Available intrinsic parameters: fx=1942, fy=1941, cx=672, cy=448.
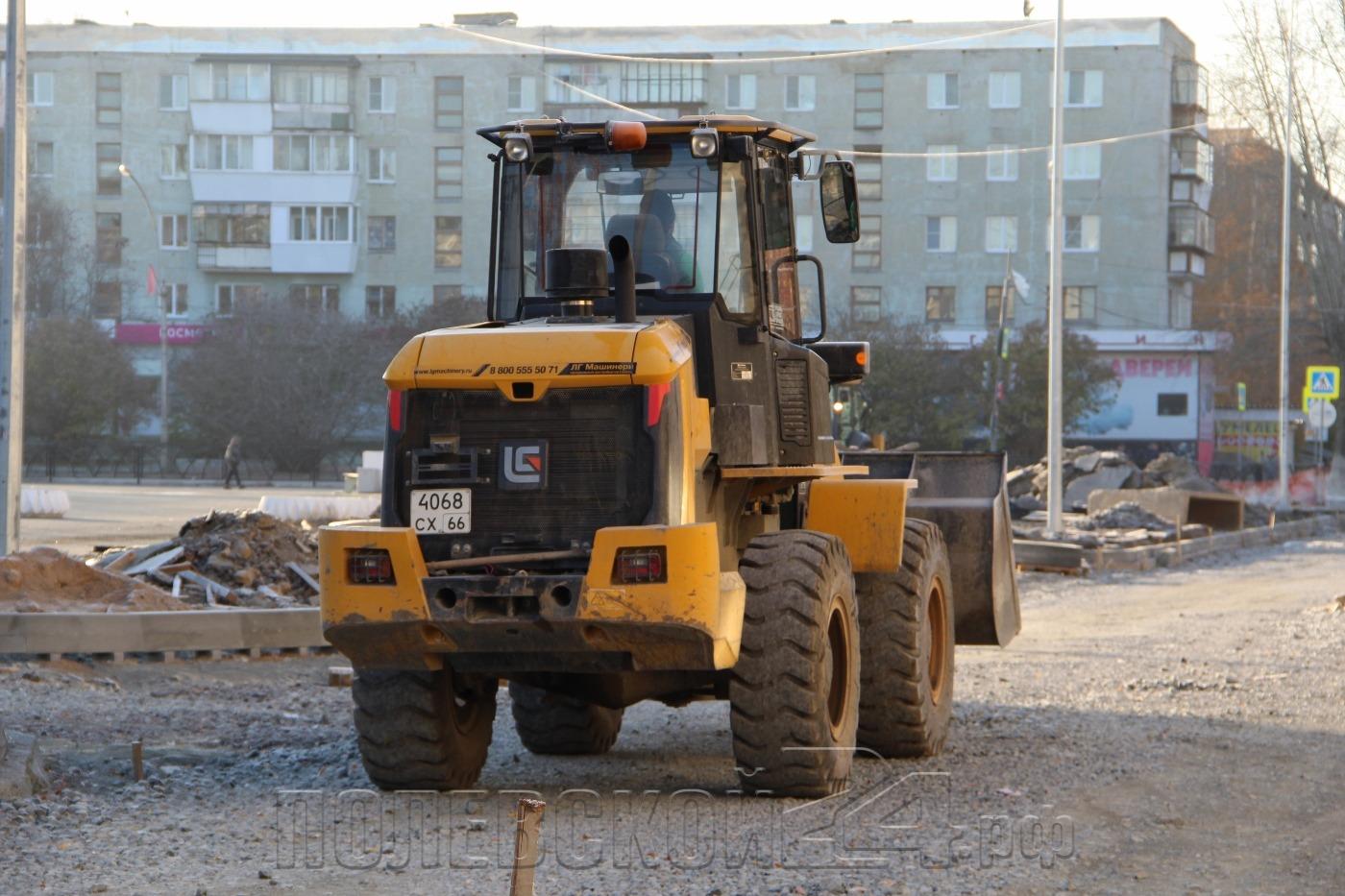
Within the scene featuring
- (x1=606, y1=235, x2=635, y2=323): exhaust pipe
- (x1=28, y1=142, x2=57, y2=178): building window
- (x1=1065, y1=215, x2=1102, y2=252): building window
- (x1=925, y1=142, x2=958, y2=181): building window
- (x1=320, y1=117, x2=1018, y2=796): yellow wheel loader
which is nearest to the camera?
(x1=320, y1=117, x2=1018, y2=796): yellow wheel loader

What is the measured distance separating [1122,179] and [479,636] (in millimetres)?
67339

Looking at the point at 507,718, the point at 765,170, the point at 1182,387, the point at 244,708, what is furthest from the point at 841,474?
the point at 1182,387

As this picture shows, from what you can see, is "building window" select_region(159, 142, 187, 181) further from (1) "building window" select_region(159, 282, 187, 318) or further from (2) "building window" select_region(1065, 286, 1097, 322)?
(2) "building window" select_region(1065, 286, 1097, 322)

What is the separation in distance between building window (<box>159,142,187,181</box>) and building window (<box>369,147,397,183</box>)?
294 inches

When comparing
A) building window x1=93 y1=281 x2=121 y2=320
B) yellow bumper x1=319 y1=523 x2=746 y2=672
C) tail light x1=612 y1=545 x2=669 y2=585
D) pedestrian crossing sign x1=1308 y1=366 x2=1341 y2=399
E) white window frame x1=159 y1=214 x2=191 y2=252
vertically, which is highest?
white window frame x1=159 y1=214 x2=191 y2=252

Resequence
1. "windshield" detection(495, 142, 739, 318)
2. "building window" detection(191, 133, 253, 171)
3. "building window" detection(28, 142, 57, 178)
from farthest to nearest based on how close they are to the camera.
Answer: "building window" detection(28, 142, 57, 178) < "building window" detection(191, 133, 253, 171) < "windshield" detection(495, 142, 739, 318)

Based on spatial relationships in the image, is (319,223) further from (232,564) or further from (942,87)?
(232,564)

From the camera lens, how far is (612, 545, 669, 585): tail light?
27.0ft

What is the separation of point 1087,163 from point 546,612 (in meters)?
67.4

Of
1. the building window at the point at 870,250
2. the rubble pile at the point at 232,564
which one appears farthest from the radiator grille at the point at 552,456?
the building window at the point at 870,250

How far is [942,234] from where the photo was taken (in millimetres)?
72938

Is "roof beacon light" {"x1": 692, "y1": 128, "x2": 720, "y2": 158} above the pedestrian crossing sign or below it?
above

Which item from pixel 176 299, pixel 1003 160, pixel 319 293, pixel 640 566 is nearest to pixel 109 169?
pixel 176 299

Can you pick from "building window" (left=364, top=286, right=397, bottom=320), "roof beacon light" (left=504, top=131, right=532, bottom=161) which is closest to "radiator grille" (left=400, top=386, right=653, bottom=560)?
"roof beacon light" (left=504, top=131, right=532, bottom=161)
